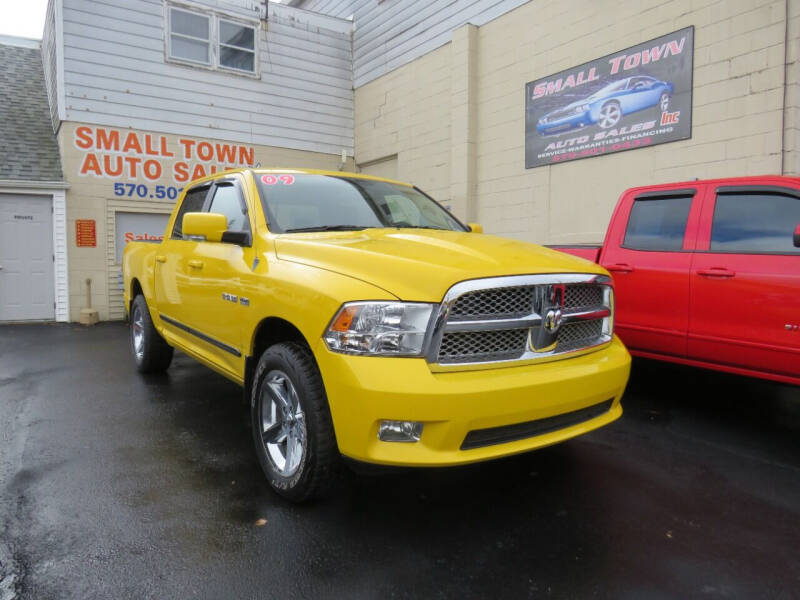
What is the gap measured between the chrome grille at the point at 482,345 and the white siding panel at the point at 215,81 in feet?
35.6

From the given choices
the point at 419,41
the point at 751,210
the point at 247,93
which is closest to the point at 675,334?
the point at 751,210

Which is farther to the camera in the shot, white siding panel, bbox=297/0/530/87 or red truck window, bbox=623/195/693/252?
white siding panel, bbox=297/0/530/87

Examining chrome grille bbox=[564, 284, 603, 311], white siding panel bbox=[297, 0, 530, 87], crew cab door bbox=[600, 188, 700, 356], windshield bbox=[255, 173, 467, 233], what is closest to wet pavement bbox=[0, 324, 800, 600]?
crew cab door bbox=[600, 188, 700, 356]

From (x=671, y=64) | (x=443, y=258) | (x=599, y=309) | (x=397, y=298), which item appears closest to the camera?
(x=397, y=298)

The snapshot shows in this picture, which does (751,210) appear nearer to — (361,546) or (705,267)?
(705,267)

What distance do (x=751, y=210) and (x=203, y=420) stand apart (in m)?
4.49

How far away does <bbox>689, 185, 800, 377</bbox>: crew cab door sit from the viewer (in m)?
3.86

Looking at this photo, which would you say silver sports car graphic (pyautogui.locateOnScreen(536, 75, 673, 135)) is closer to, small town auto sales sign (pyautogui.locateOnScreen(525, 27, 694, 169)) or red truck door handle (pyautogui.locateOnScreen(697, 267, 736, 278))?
small town auto sales sign (pyautogui.locateOnScreen(525, 27, 694, 169))

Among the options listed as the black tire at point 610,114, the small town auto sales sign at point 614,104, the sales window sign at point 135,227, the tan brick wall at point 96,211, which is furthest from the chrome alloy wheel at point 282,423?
the tan brick wall at point 96,211

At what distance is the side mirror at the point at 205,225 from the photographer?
346cm

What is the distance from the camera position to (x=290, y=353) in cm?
Result: 282

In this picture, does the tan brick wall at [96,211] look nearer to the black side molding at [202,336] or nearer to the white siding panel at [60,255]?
the white siding panel at [60,255]

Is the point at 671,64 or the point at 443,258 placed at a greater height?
the point at 671,64

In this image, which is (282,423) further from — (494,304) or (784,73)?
(784,73)
